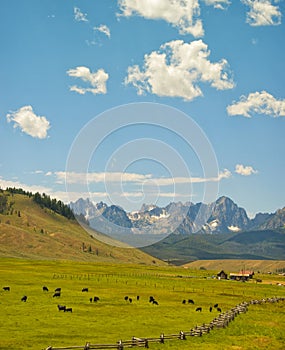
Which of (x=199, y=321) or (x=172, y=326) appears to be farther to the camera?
(x=199, y=321)

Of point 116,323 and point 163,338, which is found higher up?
point 163,338

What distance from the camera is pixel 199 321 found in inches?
2290

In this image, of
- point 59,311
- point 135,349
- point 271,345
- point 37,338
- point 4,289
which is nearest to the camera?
point 135,349

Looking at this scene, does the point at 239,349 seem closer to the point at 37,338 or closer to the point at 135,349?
the point at 135,349

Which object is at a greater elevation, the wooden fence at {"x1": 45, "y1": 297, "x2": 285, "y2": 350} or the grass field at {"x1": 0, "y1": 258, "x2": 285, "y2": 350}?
the wooden fence at {"x1": 45, "y1": 297, "x2": 285, "y2": 350}

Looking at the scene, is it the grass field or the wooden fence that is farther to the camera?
the grass field

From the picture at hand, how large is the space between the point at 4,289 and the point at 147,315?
33.9m

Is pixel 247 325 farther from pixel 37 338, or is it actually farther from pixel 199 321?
pixel 37 338

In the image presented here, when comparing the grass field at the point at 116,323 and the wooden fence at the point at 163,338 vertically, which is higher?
the wooden fence at the point at 163,338

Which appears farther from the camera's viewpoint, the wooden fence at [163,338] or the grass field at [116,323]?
the grass field at [116,323]

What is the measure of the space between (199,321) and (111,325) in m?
13.1

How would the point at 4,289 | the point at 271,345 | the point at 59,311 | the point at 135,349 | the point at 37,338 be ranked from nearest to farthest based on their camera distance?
the point at 135,349, the point at 37,338, the point at 271,345, the point at 59,311, the point at 4,289

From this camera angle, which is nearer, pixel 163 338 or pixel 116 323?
pixel 163 338

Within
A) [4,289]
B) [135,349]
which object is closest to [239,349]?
[135,349]
